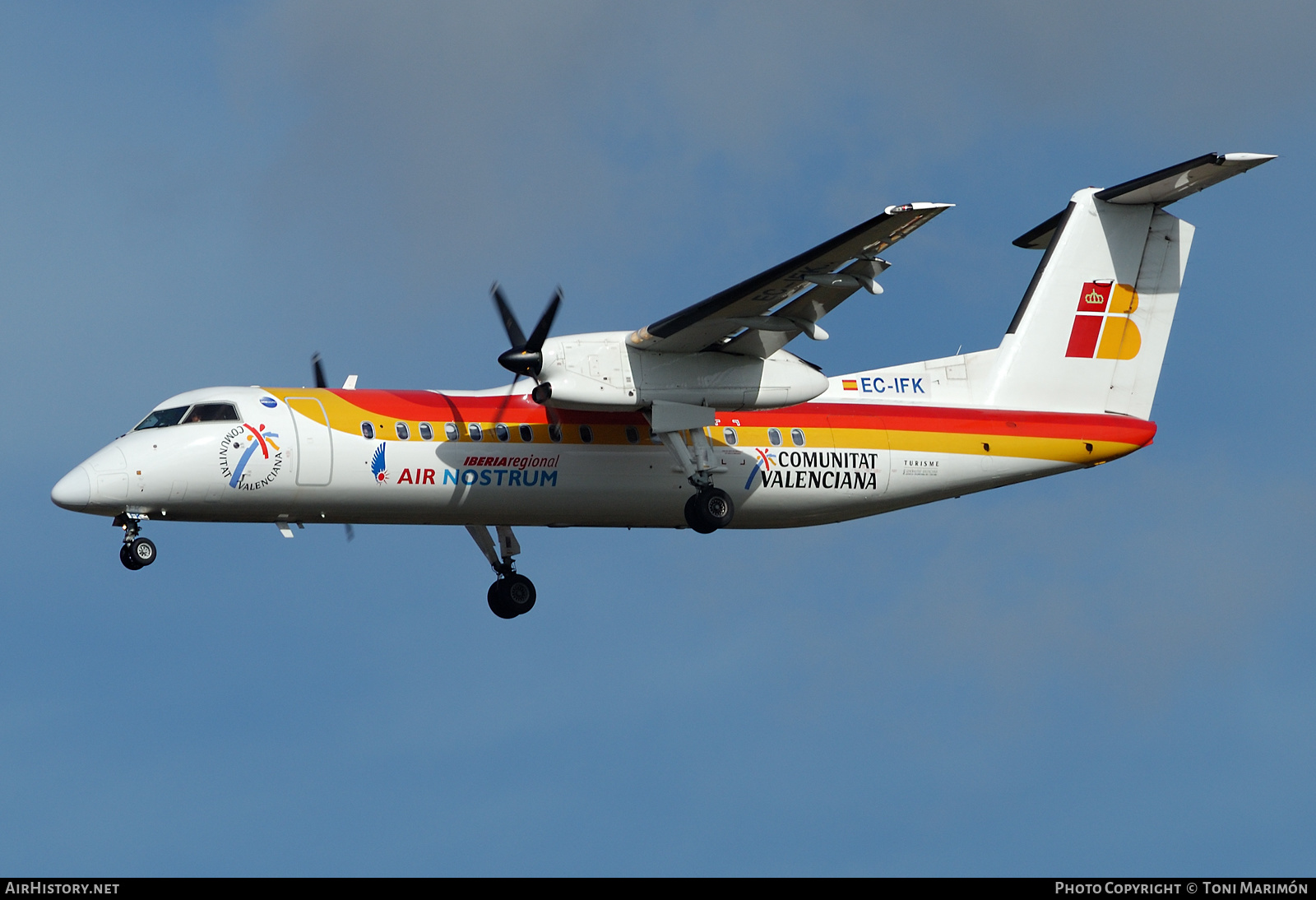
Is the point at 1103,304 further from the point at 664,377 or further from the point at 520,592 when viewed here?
the point at 520,592

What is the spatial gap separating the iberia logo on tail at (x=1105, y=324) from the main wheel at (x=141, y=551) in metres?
12.9

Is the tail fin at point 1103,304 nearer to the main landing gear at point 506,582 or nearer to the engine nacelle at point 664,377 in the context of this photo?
the engine nacelle at point 664,377

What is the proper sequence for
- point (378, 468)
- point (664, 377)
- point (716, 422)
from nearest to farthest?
point (378, 468) → point (664, 377) → point (716, 422)

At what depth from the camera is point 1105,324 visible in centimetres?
2469

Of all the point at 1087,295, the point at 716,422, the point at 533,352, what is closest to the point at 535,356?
the point at 533,352

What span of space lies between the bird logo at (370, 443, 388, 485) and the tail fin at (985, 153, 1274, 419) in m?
9.05

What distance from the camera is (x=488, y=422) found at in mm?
21266

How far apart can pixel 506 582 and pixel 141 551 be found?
5.53 m

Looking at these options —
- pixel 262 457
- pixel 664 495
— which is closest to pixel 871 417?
pixel 664 495

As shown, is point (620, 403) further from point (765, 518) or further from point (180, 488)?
point (180, 488)

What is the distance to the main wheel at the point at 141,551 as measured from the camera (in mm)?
19703

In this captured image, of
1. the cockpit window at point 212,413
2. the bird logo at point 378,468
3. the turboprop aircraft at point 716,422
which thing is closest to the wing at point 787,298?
the turboprop aircraft at point 716,422

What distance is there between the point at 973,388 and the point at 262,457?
9.91 m

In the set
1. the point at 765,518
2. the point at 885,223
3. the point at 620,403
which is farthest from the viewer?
the point at 765,518
